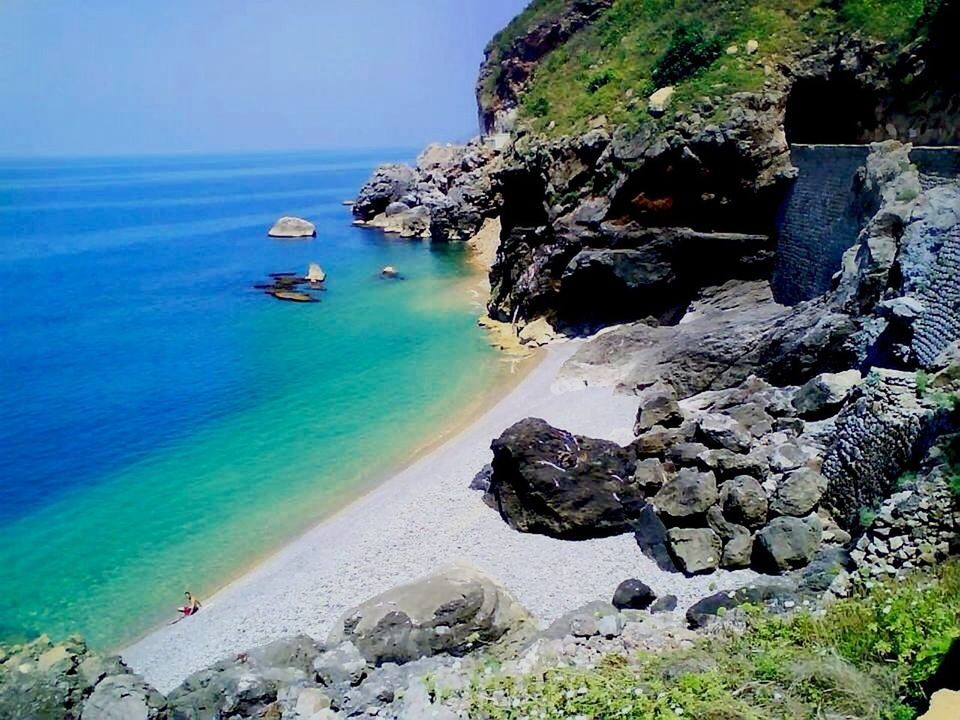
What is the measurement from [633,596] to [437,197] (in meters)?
68.1

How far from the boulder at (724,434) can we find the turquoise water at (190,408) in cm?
1049

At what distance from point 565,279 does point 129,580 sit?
70.0ft

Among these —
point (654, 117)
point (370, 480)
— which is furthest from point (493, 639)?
point (654, 117)

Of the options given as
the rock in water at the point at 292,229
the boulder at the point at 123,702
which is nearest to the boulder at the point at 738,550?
the boulder at the point at 123,702

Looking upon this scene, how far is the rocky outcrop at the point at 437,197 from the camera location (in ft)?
237

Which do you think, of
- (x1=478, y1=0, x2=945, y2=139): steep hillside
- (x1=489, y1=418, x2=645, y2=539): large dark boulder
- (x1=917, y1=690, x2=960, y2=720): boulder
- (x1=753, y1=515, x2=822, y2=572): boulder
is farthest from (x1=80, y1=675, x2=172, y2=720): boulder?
(x1=478, y1=0, x2=945, y2=139): steep hillside

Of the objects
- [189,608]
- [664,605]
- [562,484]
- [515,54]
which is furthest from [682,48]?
[515,54]

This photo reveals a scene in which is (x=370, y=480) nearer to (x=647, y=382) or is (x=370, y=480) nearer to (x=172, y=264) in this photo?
(x=647, y=382)

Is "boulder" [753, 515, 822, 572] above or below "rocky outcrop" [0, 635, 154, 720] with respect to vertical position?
above

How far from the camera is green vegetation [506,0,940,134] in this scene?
1184 inches

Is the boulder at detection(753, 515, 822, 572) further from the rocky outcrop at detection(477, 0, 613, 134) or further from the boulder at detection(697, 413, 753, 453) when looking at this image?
the rocky outcrop at detection(477, 0, 613, 134)

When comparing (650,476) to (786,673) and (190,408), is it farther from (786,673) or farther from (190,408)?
(190,408)

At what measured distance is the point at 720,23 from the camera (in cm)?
3362

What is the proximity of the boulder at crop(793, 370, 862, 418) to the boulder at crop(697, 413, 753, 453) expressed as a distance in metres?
1.55
